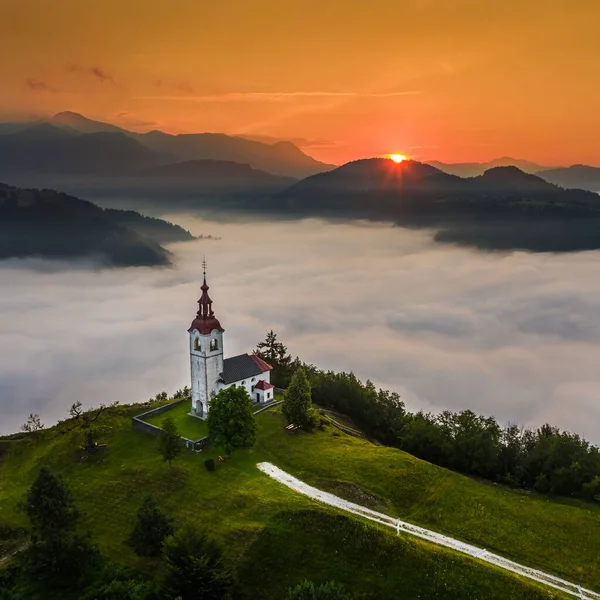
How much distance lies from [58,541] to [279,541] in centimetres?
1956

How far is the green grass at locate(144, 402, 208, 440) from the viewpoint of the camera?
2729 inches

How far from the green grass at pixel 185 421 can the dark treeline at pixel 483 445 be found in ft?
81.4

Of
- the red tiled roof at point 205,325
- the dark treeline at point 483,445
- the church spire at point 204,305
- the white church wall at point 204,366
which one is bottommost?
the dark treeline at point 483,445

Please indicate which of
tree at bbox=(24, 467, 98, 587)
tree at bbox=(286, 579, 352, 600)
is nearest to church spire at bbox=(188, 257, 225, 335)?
tree at bbox=(24, 467, 98, 587)

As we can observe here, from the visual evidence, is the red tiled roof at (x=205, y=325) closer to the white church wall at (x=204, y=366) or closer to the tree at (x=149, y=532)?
the white church wall at (x=204, y=366)

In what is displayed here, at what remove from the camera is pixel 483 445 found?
6869 cm

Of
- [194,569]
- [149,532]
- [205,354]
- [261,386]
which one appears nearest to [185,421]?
[205,354]

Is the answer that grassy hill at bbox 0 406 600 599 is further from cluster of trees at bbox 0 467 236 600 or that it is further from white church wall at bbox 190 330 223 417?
white church wall at bbox 190 330 223 417

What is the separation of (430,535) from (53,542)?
111 feet

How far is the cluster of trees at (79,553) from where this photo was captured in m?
42.8

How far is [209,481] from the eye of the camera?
191 ft

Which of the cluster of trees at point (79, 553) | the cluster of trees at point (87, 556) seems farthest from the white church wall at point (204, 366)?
the cluster of trees at point (79, 553)

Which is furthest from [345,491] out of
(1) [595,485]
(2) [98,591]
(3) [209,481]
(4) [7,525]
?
(4) [7,525]

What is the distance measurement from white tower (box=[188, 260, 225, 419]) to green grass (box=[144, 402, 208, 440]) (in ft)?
5.40
